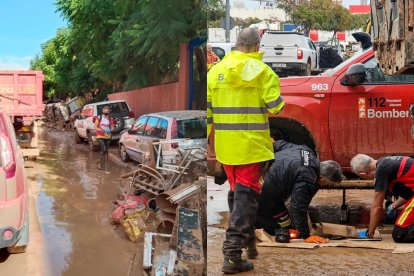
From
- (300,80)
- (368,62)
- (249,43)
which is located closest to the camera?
(249,43)

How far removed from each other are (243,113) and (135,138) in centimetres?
42

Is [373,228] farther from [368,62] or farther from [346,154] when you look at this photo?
Answer: [368,62]

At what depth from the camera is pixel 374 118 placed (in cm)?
230

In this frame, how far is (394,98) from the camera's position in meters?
2.35

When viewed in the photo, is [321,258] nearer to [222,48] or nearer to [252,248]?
[252,248]

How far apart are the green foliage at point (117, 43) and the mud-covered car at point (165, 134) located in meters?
0.10

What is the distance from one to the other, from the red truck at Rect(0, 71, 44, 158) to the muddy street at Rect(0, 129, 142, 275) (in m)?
0.08

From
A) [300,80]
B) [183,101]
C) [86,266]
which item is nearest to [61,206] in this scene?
[86,266]

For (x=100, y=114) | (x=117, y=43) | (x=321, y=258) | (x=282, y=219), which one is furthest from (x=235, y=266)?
(x=117, y=43)

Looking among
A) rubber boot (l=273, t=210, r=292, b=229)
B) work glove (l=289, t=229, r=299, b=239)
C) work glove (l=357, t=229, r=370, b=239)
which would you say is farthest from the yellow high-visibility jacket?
work glove (l=357, t=229, r=370, b=239)

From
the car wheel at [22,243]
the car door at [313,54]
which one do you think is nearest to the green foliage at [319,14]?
the car door at [313,54]

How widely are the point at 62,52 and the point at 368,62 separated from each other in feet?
5.37

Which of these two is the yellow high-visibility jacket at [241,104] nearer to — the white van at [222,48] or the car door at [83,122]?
the white van at [222,48]

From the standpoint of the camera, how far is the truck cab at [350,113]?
2314 mm
